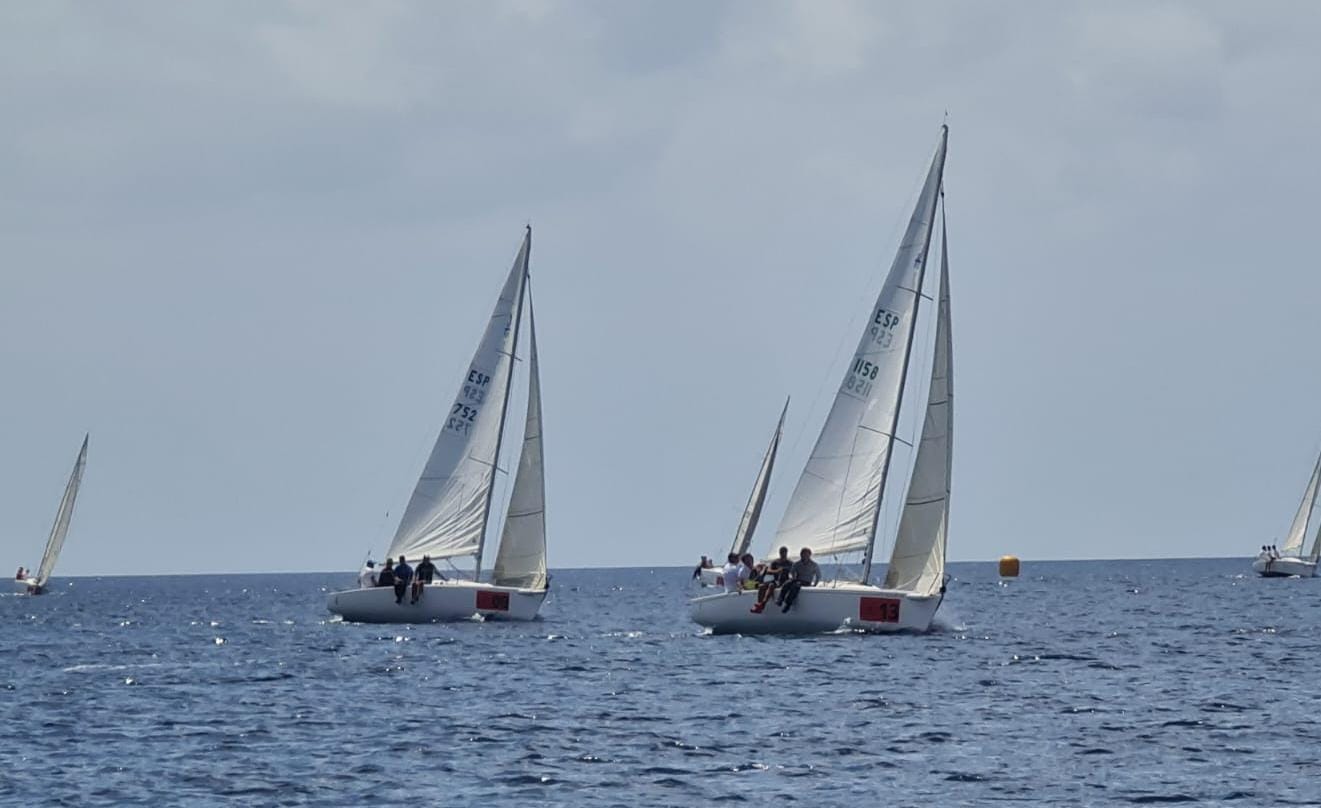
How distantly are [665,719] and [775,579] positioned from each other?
1199 cm

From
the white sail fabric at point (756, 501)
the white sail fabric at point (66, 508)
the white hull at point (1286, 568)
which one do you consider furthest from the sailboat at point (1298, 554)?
the white sail fabric at point (66, 508)

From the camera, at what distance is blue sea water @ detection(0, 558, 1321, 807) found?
859 inches

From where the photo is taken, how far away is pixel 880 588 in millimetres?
39719

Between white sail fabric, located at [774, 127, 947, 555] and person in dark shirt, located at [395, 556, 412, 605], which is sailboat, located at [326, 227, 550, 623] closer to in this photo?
person in dark shirt, located at [395, 556, 412, 605]

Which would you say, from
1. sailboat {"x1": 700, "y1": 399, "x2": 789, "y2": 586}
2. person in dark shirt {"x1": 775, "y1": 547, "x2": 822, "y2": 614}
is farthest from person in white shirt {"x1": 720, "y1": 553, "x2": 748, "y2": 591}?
sailboat {"x1": 700, "y1": 399, "x2": 789, "y2": 586}

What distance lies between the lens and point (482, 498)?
4897cm

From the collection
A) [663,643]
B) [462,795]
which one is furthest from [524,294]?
[462,795]

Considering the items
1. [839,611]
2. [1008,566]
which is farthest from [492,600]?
[1008,566]

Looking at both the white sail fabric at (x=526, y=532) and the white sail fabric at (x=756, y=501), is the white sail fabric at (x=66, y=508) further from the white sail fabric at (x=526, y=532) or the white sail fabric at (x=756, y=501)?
the white sail fabric at (x=526, y=532)

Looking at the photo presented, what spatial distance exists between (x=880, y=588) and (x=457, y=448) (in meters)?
13.6

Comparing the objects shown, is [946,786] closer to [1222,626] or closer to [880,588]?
[880,588]

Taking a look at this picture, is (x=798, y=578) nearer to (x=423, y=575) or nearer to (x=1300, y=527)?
(x=423, y=575)

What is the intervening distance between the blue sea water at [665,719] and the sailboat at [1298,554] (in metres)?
63.2

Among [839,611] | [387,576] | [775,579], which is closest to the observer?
[839,611]
